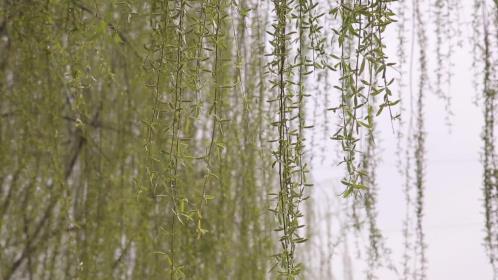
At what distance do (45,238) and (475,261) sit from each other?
1.71 m

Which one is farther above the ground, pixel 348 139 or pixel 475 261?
pixel 348 139

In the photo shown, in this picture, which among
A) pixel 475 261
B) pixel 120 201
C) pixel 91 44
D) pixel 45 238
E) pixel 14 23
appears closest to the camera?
pixel 91 44

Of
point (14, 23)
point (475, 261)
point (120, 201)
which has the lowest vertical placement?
point (475, 261)

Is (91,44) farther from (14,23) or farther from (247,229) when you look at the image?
(247,229)

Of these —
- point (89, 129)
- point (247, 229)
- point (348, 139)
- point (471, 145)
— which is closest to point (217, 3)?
point (348, 139)

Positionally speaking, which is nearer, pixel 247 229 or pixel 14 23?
pixel 14 23

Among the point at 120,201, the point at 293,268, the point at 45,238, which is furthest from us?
the point at 45,238

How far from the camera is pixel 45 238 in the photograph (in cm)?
206

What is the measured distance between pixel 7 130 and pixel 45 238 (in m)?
0.32

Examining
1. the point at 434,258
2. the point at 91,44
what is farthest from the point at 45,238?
the point at 434,258

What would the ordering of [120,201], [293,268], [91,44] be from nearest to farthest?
1. [293,268]
2. [91,44]
3. [120,201]

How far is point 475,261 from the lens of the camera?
2965 mm

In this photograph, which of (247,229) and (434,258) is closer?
(247,229)

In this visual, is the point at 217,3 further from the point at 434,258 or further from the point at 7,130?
the point at 434,258
